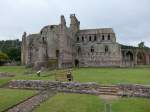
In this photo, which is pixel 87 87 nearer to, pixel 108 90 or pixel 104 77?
pixel 108 90

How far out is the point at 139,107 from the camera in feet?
58.5

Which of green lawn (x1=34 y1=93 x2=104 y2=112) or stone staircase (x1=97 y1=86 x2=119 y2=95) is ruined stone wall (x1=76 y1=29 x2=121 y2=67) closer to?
stone staircase (x1=97 y1=86 x2=119 y2=95)

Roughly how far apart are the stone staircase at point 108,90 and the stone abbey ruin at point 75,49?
3031cm

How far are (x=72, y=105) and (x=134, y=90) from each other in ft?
24.3

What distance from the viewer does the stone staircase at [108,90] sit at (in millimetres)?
23250

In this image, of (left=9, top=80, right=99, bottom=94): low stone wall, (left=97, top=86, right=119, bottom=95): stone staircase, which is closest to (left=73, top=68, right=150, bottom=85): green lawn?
(left=9, top=80, right=99, bottom=94): low stone wall

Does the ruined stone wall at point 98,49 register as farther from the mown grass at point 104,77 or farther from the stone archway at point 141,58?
the mown grass at point 104,77

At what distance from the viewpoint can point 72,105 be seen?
18422 millimetres

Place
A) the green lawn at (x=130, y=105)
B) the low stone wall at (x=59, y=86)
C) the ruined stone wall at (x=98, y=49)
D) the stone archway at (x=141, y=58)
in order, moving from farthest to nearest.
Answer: the stone archway at (x=141, y=58), the ruined stone wall at (x=98, y=49), the low stone wall at (x=59, y=86), the green lawn at (x=130, y=105)

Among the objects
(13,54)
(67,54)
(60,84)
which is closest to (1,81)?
(60,84)

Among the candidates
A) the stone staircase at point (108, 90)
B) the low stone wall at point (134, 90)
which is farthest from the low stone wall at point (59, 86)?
the low stone wall at point (134, 90)

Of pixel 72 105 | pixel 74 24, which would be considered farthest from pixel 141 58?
pixel 72 105

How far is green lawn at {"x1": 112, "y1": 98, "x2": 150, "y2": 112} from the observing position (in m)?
17.2

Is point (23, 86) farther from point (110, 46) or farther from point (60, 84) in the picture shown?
point (110, 46)
